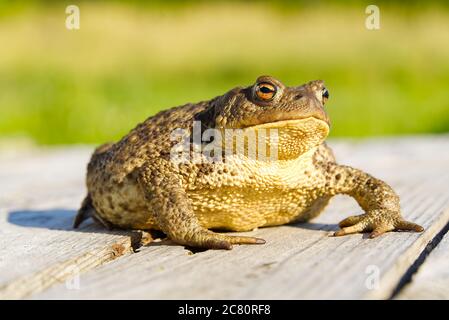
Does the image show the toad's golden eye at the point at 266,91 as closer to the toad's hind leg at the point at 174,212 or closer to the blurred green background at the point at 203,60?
the toad's hind leg at the point at 174,212


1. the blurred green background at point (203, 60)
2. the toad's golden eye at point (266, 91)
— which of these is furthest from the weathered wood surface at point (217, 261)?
the blurred green background at point (203, 60)

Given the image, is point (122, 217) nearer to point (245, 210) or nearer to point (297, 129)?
point (245, 210)

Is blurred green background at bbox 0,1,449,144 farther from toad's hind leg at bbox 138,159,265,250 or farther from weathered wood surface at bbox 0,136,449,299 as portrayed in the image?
toad's hind leg at bbox 138,159,265,250

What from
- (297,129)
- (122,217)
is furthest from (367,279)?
(122,217)

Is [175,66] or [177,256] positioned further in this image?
[175,66]

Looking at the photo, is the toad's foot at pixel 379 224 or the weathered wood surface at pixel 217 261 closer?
the weathered wood surface at pixel 217 261

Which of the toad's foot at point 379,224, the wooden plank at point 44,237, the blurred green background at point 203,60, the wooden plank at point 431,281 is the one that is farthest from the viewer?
the blurred green background at point 203,60

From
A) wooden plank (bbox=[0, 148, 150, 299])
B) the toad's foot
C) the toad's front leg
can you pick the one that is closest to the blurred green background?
wooden plank (bbox=[0, 148, 150, 299])
